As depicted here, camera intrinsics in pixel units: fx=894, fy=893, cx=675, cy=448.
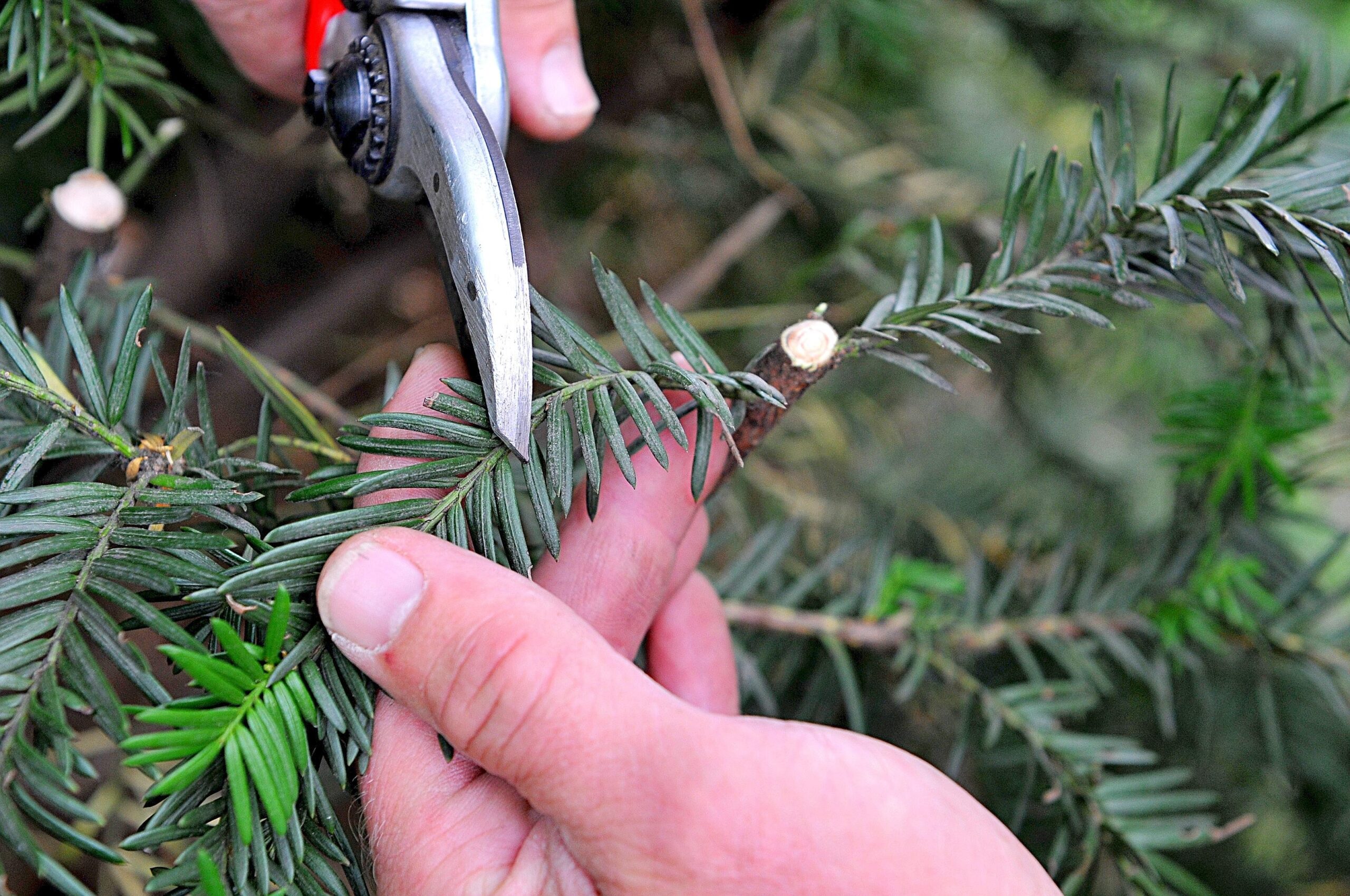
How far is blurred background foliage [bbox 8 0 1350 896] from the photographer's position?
2.33ft

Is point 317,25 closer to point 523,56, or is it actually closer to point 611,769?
point 523,56

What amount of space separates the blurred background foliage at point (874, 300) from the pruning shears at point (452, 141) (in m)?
0.25

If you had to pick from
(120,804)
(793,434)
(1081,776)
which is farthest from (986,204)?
(120,804)

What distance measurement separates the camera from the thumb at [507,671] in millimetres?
404

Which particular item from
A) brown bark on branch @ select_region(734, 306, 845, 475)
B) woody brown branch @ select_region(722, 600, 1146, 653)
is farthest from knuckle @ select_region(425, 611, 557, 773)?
woody brown branch @ select_region(722, 600, 1146, 653)

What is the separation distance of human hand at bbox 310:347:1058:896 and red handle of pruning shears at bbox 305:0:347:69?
0.36 meters

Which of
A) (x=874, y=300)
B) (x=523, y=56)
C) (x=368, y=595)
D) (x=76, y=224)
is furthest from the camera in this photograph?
(x=874, y=300)

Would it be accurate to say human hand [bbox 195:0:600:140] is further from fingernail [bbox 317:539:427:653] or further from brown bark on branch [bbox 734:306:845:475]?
fingernail [bbox 317:539:427:653]

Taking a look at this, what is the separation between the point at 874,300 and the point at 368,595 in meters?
0.61

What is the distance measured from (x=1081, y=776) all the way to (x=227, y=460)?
0.58 metres

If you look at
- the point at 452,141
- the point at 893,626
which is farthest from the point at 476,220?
the point at 893,626

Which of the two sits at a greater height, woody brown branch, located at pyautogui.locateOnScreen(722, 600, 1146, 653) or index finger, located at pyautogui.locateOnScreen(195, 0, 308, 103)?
index finger, located at pyautogui.locateOnScreen(195, 0, 308, 103)

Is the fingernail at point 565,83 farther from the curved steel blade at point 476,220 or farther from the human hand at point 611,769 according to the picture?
the human hand at point 611,769

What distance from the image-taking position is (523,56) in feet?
2.23
